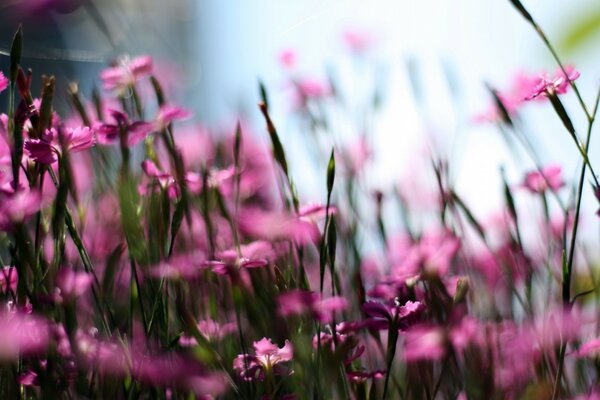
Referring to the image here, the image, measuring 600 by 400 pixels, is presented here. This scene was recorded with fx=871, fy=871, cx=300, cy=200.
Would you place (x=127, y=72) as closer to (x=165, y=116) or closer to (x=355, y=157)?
(x=165, y=116)

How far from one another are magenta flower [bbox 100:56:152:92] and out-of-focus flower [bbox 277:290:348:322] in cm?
36

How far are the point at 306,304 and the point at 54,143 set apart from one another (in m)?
0.23

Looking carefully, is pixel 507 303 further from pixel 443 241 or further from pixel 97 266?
pixel 97 266

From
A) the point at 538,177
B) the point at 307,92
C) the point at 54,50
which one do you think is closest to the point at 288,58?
the point at 307,92

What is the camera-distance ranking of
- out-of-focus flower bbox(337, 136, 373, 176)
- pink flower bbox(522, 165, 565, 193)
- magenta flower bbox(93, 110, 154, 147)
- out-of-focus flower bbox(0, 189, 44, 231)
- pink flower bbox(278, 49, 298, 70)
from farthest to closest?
pink flower bbox(278, 49, 298, 70), out-of-focus flower bbox(337, 136, 373, 176), pink flower bbox(522, 165, 565, 193), magenta flower bbox(93, 110, 154, 147), out-of-focus flower bbox(0, 189, 44, 231)

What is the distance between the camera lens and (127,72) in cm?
92

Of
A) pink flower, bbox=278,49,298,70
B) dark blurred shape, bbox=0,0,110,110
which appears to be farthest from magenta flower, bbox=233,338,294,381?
dark blurred shape, bbox=0,0,110,110

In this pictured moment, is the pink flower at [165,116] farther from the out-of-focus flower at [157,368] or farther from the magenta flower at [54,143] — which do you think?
the out-of-focus flower at [157,368]

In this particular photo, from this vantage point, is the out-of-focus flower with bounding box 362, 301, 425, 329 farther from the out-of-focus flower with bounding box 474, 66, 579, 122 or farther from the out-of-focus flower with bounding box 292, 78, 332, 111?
the out-of-focus flower with bounding box 292, 78, 332, 111

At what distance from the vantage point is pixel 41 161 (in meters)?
0.63

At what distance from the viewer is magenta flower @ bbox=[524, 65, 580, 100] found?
0.66m

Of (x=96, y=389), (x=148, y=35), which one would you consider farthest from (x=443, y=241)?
(x=148, y=35)

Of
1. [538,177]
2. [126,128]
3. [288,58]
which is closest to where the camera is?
[126,128]

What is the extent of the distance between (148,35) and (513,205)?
282 centimetres
